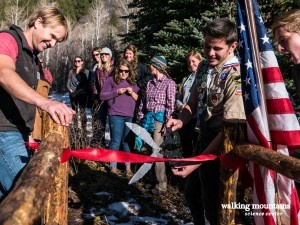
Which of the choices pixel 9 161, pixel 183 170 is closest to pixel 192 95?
pixel 183 170

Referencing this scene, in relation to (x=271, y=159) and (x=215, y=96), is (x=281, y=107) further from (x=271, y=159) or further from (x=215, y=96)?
(x=215, y=96)

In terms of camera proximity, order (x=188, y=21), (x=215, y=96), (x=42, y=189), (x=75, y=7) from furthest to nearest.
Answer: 1. (x=75, y=7)
2. (x=188, y=21)
3. (x=215, y=96)
4. (x=42, y=189)

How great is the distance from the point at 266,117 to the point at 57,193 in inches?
59.8

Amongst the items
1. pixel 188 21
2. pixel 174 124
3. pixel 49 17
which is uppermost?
pixel 188 21

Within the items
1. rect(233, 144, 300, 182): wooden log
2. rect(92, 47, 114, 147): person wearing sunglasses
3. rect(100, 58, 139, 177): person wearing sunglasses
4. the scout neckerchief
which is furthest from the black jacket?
rect(92, 47, 114, 147): person wearing sunglasses

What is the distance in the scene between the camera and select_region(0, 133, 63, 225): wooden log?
126 centimetres

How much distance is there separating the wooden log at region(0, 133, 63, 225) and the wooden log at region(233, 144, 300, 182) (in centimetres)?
122

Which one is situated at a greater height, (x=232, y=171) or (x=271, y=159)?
(x=271, y=159)

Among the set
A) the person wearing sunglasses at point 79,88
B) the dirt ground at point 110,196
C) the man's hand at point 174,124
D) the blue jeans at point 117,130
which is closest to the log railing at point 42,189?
the man's hand at point 174,124

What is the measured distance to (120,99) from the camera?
6.28 meters

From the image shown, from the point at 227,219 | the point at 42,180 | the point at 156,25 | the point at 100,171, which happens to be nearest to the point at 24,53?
the point at 42,180

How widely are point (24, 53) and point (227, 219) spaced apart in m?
1.89

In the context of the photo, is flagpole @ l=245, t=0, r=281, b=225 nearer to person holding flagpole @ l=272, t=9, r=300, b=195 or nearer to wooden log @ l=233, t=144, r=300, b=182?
wooden log @ l=233, t=144, r=300, b=182

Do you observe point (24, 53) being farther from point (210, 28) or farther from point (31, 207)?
point (31, 207)
